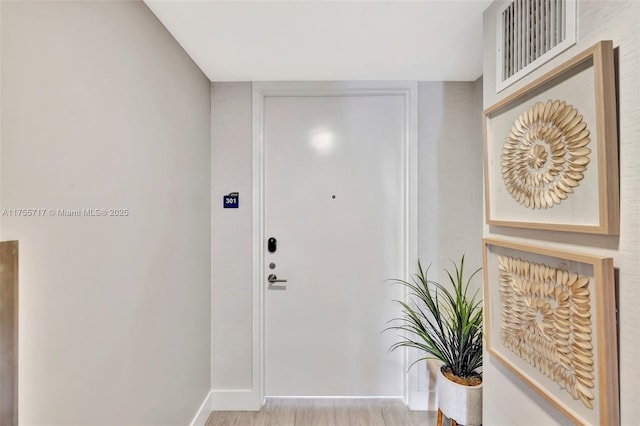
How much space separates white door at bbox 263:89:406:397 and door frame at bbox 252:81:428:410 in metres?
0.05

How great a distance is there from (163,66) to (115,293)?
42.9 inches

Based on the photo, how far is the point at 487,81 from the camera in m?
1.41

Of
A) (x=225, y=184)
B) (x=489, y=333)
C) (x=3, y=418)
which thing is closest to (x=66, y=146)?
(x=3, y=418)

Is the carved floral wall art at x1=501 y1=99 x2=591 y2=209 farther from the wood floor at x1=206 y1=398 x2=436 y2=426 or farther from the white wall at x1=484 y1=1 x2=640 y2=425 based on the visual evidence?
the wood floor at x1=206 y1=398 x2=436 y2=426

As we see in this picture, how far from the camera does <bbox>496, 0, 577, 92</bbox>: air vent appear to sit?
0.95 m

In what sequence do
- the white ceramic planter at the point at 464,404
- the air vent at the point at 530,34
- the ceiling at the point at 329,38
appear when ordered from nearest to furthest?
the air vent at the point at 530,34 < the ceiling at the point at 329,38 < the white ceramic planter at the point at 464,404

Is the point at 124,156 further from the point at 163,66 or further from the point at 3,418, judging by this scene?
the point at 3,418

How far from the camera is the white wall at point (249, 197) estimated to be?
7.34ft

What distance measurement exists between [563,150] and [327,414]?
209 cm

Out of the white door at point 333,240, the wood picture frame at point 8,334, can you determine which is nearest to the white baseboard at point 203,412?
the white door at point 333,240

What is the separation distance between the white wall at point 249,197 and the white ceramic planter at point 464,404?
65 centimetres

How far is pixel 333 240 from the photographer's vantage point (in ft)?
7.50

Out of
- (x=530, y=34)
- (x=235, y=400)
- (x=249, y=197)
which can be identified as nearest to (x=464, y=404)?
(x=235, y=400)

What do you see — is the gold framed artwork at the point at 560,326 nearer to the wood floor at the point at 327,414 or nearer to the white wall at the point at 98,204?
the wood floor at the point at 327,414
